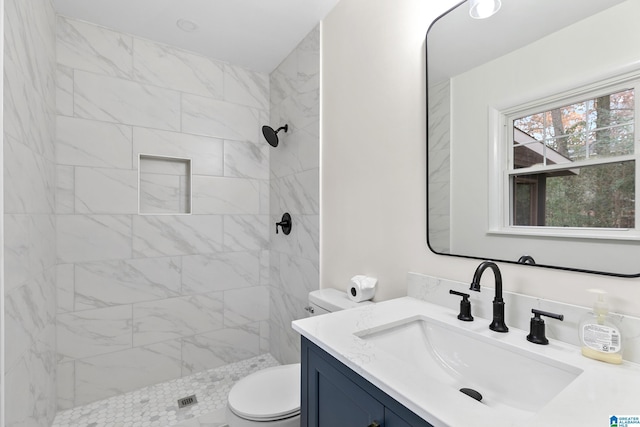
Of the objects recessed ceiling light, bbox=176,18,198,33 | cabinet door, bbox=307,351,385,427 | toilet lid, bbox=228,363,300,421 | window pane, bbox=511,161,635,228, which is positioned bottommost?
toilet lid, bbox=228,363,300,421

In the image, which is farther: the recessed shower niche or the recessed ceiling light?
the recessed shower niche

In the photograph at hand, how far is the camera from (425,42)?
1.30 meters

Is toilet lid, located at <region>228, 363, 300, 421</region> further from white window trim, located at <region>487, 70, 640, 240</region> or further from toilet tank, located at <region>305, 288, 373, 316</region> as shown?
white window trim, located at <region>487, 70, 640, 240</region>

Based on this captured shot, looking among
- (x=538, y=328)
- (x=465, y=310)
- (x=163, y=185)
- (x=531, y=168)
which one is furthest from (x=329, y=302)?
(x=163, y=185)

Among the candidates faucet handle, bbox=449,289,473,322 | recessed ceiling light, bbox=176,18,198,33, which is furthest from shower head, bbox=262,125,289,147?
faucet handle, bbox=449,289,473,322

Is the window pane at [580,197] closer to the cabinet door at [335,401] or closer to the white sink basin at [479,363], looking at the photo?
the white sink basin at [479,363]

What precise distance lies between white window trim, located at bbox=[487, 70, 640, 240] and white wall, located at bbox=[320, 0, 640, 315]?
127 mm

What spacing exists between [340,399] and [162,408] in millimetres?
1617

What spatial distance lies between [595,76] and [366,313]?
3.10 ft

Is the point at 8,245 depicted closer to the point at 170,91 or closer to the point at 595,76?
the point at 170,91

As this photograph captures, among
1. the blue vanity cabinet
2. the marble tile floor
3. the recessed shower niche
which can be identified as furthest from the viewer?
the recessed shower niche

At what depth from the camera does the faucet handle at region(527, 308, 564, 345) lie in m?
0.84

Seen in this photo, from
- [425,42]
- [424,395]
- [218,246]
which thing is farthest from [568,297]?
[218,246]

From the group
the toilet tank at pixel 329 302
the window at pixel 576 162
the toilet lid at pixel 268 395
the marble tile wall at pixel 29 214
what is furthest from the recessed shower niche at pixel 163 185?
the window at pixel 576 162
